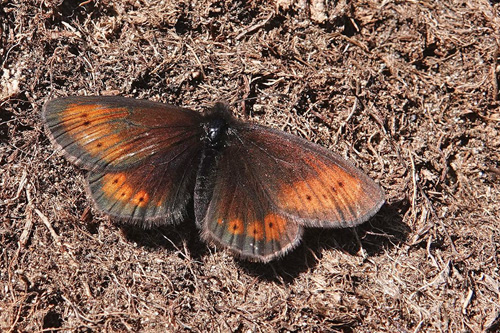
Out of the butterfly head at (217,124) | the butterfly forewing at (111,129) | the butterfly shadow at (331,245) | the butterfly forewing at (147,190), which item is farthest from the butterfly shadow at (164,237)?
the butterfly head at (217,124)

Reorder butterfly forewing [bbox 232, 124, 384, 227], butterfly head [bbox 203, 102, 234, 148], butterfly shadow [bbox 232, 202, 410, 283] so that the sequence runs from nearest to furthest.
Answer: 1. butterfly forewing [bbox 232, 124, 384, 227]
2. butterfly head [bbox 203, 102, 234, 148]
3. butterfly shadow [bbox 232, 202, 410, 283]

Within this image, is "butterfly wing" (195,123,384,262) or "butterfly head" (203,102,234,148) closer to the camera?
"butterfly wing" (195,123,384,262)

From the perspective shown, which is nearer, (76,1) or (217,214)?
(217,214)

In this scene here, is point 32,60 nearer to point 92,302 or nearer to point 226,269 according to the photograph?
point 92,302

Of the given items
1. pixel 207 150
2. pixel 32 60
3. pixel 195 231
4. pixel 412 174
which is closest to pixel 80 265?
pixel 195 231

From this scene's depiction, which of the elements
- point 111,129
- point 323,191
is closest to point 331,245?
point 323,191

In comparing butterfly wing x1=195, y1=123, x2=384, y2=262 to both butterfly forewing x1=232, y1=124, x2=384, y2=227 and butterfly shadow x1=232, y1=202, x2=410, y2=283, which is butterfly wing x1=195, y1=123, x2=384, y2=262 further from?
Answer: butterfly shadow x1=232, y1=202, x2=410, y2=283

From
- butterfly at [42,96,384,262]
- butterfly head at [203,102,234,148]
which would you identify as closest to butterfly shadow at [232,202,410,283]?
butterfly at [42,96,384,262]

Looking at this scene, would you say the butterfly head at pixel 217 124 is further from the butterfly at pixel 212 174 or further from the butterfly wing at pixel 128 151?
the butterfly wing at pixel 128 151
